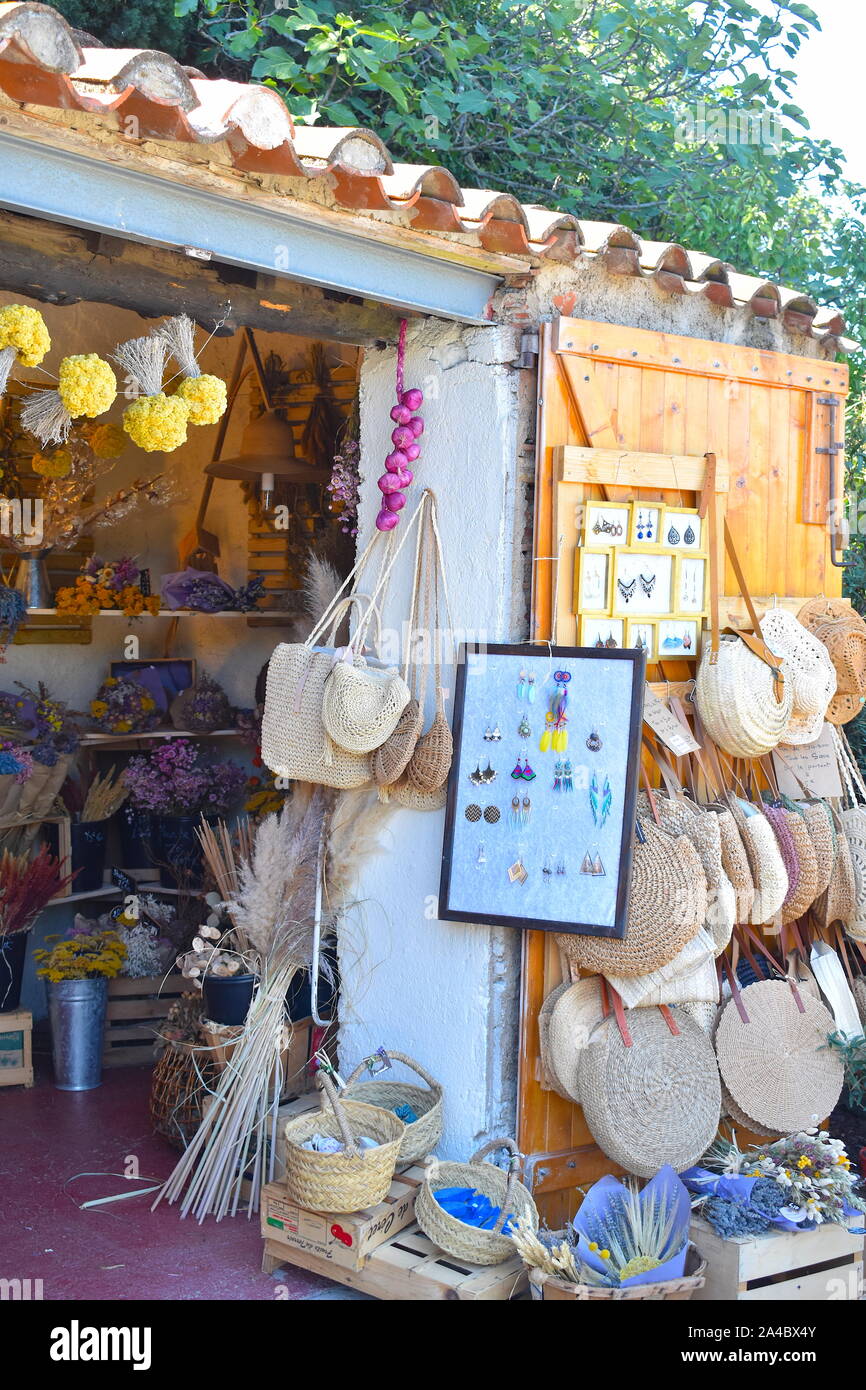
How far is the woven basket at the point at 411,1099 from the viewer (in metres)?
4.11

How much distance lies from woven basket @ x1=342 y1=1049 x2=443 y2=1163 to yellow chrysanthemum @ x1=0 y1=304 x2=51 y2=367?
2.35 meters

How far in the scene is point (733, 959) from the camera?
15.4 feet

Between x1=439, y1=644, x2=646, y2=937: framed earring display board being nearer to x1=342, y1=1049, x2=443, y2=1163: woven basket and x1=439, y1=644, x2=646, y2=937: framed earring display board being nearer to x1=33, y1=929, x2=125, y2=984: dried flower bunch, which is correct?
x1=342, y1=1049, x2=443, y2=1163: woven basket

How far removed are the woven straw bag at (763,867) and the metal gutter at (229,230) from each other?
196 cm

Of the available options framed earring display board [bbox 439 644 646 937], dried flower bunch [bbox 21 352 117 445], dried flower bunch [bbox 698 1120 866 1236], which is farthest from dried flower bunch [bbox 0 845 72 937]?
dried flower bunch [bbox 698 1120 866 1236]

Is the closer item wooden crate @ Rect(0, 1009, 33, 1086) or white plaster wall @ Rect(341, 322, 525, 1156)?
white plaster wall @ Rect(341, 322, 525, 1156)

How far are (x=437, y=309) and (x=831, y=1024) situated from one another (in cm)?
287

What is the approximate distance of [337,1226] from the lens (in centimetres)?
380

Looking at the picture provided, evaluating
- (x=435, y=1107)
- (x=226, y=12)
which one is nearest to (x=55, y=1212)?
(x=435, y=1107)

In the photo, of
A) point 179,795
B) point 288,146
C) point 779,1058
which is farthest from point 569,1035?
point 179,795

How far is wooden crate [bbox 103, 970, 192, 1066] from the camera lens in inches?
239

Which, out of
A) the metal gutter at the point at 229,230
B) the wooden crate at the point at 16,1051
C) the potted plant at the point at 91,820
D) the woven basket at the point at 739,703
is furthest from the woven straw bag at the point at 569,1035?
the potted plant at the point at 91,820

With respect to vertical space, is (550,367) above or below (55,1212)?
above
